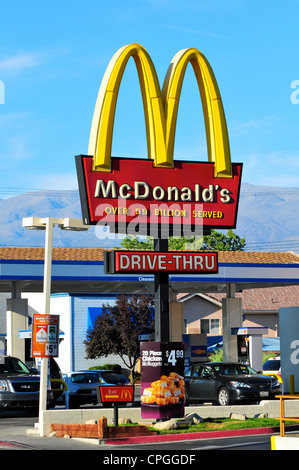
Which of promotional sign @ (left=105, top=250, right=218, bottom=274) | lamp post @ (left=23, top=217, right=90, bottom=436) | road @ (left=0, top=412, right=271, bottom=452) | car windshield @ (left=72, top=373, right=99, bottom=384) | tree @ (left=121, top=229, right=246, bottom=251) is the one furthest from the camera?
tree @ (left=121, top=229, right=246, bottom=251)

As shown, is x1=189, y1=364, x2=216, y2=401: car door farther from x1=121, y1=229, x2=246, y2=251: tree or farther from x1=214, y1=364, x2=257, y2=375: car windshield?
x1=121, y1=229, x2=246, y2=251: tree

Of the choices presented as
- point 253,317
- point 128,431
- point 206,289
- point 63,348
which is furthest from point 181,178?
point 253,317

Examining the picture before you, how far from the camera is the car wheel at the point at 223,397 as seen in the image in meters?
28.3

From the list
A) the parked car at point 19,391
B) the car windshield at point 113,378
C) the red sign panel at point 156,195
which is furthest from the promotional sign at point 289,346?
the parked car at point 19,391

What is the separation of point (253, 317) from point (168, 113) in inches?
2101

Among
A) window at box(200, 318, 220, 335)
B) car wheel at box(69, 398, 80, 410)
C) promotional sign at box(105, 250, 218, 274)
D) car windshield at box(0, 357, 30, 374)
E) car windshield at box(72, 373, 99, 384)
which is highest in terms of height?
promotional sign at box(105, 250, 218, 274)

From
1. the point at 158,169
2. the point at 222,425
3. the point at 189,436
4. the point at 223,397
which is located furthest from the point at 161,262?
the point at 223,397

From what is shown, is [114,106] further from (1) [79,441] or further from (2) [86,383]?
(2) [86,383]

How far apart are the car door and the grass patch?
19.8 ft

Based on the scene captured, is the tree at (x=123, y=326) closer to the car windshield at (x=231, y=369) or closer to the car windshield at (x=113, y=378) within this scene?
the car windshield at (x=113, y=378)

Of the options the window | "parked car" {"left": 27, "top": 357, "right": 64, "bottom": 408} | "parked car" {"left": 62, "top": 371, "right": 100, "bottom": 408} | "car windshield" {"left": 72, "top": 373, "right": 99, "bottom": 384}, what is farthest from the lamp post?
the window

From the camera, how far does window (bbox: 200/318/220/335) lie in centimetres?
7538
